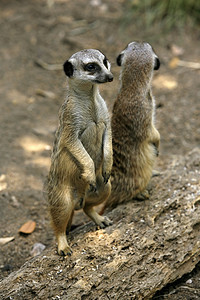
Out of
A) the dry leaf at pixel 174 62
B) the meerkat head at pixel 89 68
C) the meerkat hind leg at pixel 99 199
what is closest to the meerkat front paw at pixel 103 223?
the meerkat hind leg at pixel 99 199

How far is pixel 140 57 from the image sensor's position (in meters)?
3.41

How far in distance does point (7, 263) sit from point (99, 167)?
3.62ft

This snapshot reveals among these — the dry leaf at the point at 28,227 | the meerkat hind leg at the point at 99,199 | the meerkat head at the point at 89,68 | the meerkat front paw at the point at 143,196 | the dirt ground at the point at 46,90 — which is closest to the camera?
the meerkat head at the point at 89,68

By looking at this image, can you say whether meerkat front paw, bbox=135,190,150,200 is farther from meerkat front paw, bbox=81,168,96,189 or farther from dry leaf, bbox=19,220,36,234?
dry leaf, bbox=19,220,36,234

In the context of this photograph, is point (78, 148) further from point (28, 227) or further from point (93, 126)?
point (28, 227)

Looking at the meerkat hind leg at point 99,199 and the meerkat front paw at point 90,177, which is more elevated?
the meerkat front paw at point 90,177

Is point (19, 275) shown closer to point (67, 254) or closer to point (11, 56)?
point (67, 254)

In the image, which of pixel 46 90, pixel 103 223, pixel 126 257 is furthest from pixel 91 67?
pixel 46 90

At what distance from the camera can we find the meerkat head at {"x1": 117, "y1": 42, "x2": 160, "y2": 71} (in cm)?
341

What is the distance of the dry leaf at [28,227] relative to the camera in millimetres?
3651

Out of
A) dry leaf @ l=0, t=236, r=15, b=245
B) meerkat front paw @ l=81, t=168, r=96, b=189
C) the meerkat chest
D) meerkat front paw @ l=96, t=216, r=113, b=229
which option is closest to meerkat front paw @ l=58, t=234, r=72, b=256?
meerkat front paw @ l=96, t=216, r=113, b=229

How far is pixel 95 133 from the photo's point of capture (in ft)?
9.75

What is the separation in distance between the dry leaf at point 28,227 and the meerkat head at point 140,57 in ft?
5.38

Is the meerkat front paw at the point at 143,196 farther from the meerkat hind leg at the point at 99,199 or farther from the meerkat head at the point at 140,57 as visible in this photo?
the meerkat head at the point at 140,57
